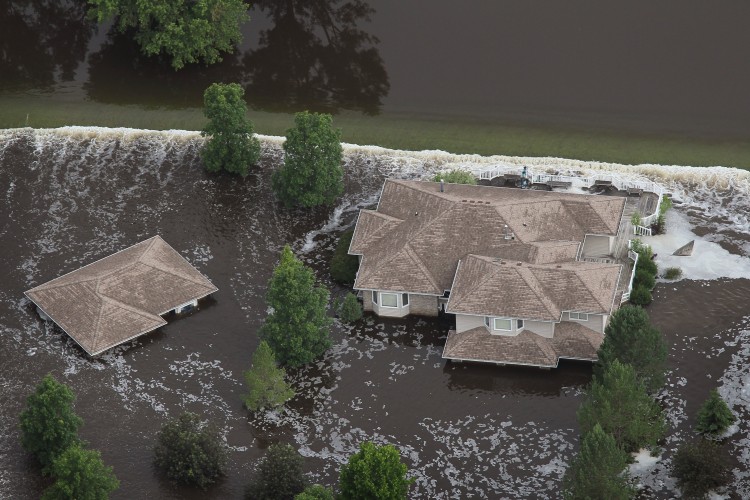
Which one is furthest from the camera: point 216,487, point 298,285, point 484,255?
point 484,255

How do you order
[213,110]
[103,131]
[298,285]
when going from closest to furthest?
1. [298,285]
2. [213,110]
3. [103,131]

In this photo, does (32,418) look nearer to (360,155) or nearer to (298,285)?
(298,285)

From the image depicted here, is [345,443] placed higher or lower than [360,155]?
lower

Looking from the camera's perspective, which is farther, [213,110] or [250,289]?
[213,110]

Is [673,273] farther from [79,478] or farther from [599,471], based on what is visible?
[79,478]

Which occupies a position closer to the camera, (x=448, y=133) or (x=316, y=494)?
(x=316, y=494)

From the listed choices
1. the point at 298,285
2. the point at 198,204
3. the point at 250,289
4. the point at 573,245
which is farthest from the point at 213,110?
the point at 573,245

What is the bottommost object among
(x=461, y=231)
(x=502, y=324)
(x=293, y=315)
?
(x=502, y=324)

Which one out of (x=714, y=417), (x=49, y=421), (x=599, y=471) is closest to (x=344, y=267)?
(x=49, y=421)
